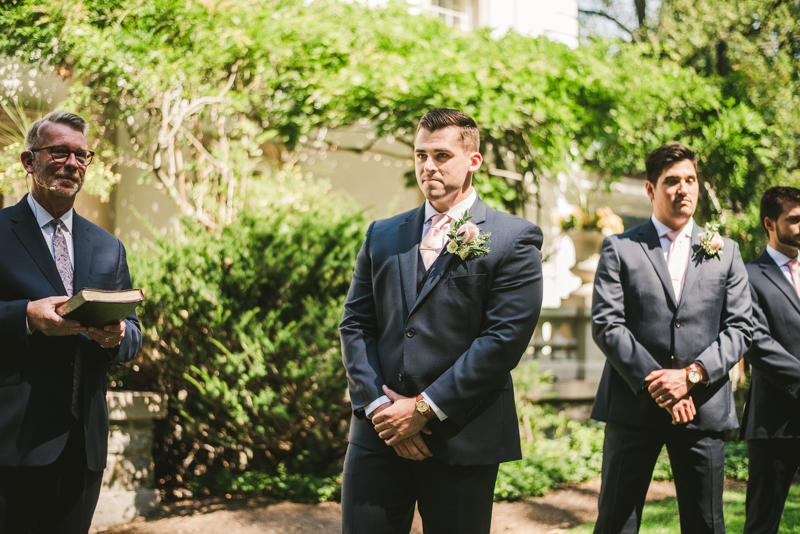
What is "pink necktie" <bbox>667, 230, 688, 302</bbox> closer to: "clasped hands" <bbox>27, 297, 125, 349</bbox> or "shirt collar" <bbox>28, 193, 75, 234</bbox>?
"clasped hands" <bbox>27, 297, 125, 349</bbox>

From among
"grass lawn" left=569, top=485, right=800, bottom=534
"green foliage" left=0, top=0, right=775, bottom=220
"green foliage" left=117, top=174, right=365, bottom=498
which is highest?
"green foliage" left=0, top=0, right=775, bottom=220

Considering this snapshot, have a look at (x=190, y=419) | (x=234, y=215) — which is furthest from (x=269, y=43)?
(x=190, y=419)

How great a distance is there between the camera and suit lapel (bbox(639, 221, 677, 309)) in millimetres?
3404

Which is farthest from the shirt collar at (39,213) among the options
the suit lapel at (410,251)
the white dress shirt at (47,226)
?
the suit lapel at (410,251)

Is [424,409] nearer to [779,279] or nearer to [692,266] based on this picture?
[692,266]

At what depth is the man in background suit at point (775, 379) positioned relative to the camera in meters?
3.66

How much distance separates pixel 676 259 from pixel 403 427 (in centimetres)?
190

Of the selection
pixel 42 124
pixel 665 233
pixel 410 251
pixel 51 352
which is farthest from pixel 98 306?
pixel 665 233

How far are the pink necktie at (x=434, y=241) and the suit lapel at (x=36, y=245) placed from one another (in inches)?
58.7

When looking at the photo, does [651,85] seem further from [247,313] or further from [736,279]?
[247,313]

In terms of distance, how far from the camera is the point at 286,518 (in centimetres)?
478

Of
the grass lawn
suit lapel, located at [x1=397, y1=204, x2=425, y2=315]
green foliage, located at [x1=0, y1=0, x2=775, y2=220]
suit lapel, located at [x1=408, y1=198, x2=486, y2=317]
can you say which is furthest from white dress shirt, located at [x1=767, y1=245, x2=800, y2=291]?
green foliage, located at [x1=0, y1=0, x2=775, y2=220]

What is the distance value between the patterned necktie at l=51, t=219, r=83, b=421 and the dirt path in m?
2.15

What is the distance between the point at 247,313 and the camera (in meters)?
4.94
